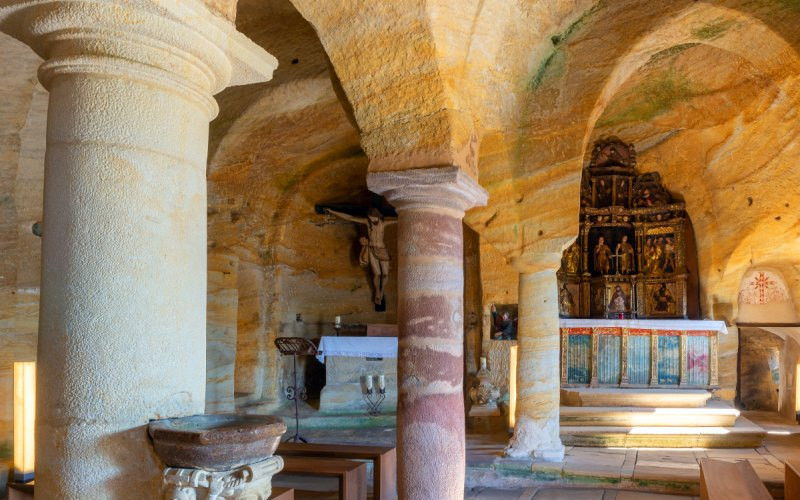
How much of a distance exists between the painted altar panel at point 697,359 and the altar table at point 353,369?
14.5ft

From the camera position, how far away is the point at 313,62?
839 centimetres

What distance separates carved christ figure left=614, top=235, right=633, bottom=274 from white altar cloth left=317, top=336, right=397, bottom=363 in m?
4.54

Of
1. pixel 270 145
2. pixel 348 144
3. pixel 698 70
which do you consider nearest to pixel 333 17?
pixel 270 145

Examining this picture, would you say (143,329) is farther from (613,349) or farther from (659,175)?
(659,175)

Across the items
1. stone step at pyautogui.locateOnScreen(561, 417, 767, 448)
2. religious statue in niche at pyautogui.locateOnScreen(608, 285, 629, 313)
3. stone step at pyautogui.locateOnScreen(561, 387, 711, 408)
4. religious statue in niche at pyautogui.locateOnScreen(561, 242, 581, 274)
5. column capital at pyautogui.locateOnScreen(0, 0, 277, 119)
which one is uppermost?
column capital at pyautogui.locateOnScreen(0, 0, 277, 119)

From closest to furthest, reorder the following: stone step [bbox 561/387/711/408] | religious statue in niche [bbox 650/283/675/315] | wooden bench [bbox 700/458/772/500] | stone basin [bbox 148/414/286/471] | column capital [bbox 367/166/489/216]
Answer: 1. stone basin [bbox 148/414/286/471]
2. wooden bench [bbox 700/458/772/500]
3. column capital [bbox 367/166/489/216]
4. stone step [bbox 561/387/711/408]
5. religious statue in niche [bbox 650/283/675/315]

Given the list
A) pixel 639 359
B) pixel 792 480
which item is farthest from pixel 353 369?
pixel 792 480

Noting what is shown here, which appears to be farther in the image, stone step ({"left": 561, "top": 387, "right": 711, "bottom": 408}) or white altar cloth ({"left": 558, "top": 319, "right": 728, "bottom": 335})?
white altar cloth ({"left": 558, "top": 319, "right": 728, "bottom": 335})

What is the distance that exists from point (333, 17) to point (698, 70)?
731 cm

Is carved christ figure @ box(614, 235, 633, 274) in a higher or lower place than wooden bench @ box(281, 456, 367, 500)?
higher

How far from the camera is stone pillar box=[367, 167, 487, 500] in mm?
4531

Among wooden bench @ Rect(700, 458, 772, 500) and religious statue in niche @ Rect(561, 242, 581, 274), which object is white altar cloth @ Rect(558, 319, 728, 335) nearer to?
religious statue in niche @ Rect(561, 242, 581, 274)

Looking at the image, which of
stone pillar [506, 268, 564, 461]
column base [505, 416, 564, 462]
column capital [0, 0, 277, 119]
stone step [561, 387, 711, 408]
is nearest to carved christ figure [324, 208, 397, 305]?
stone step [561, 387, 711, 408]

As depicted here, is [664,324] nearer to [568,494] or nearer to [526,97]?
[568,494]
